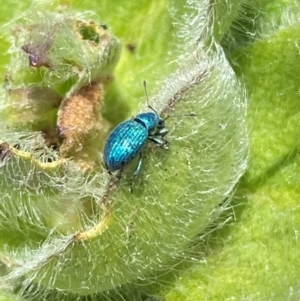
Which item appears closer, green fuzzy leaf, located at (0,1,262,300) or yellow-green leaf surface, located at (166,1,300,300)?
green fuzzy leaf, located at (0,1,262,300)

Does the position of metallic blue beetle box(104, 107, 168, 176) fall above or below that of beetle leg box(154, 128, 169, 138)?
below

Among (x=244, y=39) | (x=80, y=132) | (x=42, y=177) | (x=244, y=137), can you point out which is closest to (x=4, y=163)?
(x=42, y=177)

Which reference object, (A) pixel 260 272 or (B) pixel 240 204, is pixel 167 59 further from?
(A) pixel 260 272

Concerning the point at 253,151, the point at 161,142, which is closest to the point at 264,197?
the point at 253,151

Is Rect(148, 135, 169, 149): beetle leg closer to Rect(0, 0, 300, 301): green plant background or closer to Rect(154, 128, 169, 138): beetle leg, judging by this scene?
Rect(154, 128, 169, 138): beetle leg

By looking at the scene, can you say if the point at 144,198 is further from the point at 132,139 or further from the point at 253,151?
the point at 253,151

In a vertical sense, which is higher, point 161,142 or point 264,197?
point 161,142

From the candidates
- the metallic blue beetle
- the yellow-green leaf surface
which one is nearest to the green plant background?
the yellow-green leaf surface
